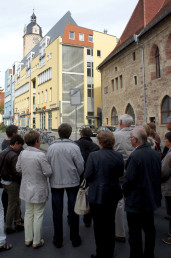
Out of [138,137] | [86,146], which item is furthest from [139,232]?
[86,146]

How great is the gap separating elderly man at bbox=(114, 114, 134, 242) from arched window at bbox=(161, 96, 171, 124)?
12573 mm

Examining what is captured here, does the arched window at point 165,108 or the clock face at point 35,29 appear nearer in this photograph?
the arched window at point 165,108

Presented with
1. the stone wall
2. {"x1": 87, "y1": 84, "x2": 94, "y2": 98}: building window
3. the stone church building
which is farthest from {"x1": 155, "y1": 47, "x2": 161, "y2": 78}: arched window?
{"x1": 87, "y1": 84, "x2": 94, "y2": 98}: building window

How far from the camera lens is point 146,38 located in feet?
57.6

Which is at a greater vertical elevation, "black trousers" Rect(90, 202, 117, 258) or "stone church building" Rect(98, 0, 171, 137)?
"stone church building" Rect(98, 0, 171, 137)

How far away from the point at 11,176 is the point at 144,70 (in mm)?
16682

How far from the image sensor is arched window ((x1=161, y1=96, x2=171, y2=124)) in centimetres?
1540

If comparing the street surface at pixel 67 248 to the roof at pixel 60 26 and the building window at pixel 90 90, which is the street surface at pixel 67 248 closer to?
the building window at pixel 90 90

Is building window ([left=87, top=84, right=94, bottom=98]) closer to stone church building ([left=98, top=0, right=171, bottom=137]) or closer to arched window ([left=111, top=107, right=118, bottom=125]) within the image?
stone church building ([left=98, top=0, right=171, bottom=137])

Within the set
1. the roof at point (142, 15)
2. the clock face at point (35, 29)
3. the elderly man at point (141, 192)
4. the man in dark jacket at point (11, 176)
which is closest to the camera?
the elderly man at point (141, 192)

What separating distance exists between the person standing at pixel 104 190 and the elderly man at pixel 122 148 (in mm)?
629

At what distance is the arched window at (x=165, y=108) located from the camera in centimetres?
1540

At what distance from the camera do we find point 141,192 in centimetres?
270

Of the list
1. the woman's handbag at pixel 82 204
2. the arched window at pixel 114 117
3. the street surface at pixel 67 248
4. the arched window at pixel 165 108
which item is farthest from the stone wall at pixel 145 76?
the woman's handbag at pixel 82 204
